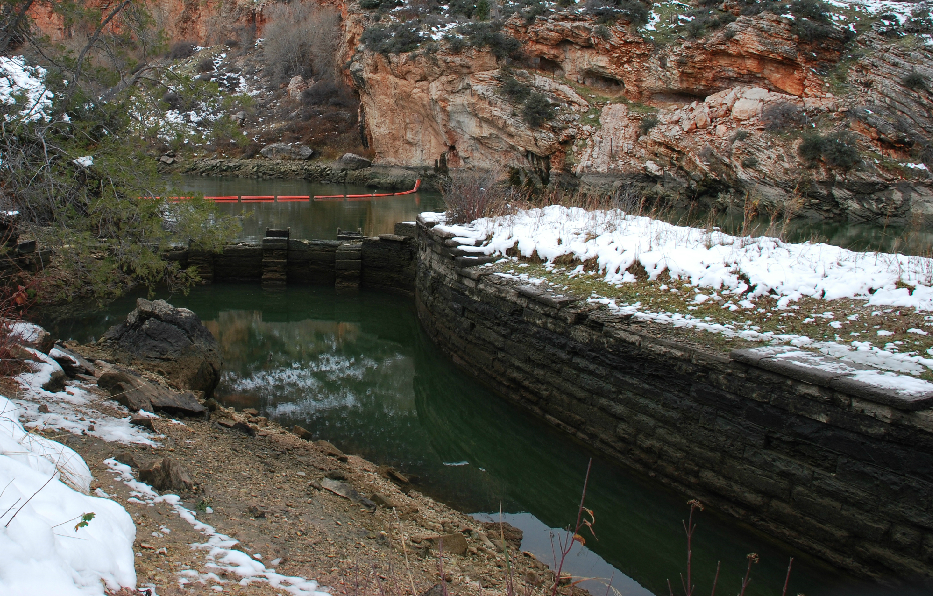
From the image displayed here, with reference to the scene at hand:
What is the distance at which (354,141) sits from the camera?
4075cm

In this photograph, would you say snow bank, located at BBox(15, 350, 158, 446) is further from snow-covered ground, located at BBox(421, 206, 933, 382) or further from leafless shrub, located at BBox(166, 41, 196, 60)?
leafless shrub, located at BBox(166, 41, 196, 60)

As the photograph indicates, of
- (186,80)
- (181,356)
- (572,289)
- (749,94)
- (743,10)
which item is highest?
(743,10)

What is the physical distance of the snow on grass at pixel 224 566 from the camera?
2.90 m

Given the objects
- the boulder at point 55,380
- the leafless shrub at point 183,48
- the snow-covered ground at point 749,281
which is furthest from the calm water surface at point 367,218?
the leafless shrub at point 183,48

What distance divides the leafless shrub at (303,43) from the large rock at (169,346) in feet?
136

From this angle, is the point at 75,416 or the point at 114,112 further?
the point at 114,112

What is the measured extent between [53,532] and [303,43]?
5118 centimetres

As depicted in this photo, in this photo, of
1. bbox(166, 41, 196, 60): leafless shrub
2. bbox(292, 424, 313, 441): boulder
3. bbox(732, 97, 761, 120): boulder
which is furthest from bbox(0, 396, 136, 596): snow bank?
bbox(166, 41, 196, 60): leafless shrub

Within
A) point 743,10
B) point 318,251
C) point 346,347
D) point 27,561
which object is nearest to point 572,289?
point 346,347

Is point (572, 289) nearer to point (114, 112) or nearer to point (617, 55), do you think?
point (114, 112)

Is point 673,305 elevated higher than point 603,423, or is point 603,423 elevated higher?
point 673,305

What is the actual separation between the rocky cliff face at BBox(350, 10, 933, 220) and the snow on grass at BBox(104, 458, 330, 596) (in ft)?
55.2

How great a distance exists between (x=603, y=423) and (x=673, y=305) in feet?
4.83

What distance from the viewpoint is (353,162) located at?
37.9m
